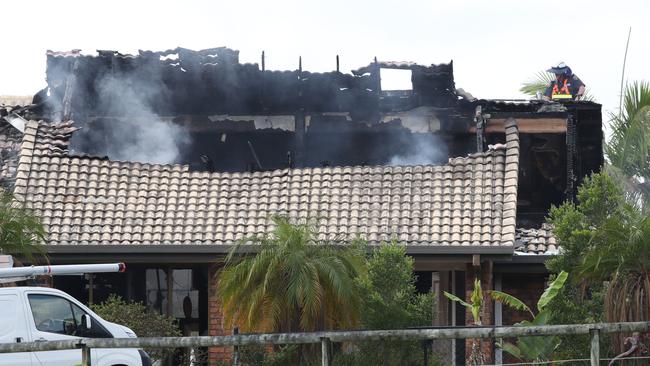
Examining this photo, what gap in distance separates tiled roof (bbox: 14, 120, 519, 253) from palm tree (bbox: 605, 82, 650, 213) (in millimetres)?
10922

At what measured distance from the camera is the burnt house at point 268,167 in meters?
19.9

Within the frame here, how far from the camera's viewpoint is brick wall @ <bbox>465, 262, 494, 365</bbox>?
749 inches

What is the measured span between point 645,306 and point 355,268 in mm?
3716

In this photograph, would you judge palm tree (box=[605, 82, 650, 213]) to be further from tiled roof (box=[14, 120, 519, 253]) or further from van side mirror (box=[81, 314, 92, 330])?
van side mirror (box=[81, 314, 92, 330])

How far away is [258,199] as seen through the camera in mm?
20953

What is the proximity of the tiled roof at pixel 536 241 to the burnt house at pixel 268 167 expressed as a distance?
0.04 meters

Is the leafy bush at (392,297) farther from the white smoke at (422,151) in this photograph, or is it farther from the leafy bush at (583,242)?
the white smoke at (422,151)

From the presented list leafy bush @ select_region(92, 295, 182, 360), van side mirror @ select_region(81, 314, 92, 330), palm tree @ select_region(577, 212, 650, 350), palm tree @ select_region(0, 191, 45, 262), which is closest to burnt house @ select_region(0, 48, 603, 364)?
leafy bush @ select_region(92, 295, 182, 360)

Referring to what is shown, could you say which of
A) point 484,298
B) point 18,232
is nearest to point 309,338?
point 18,232

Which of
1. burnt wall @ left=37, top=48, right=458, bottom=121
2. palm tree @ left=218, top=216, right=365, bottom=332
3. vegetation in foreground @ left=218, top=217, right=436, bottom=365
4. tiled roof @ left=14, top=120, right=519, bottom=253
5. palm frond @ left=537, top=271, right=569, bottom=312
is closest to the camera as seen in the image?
palm frond @ left=537, top=271, right=569, bottom=312

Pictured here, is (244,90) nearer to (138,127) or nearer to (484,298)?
(138,127)

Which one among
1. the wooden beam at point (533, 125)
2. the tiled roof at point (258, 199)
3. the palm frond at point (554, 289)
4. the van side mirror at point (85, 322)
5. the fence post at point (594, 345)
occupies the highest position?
the wooden beam at point (533, 125)

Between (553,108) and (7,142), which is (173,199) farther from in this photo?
(553,108)

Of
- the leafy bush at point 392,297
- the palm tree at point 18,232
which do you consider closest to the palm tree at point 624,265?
the leafy bush at point 392,297
